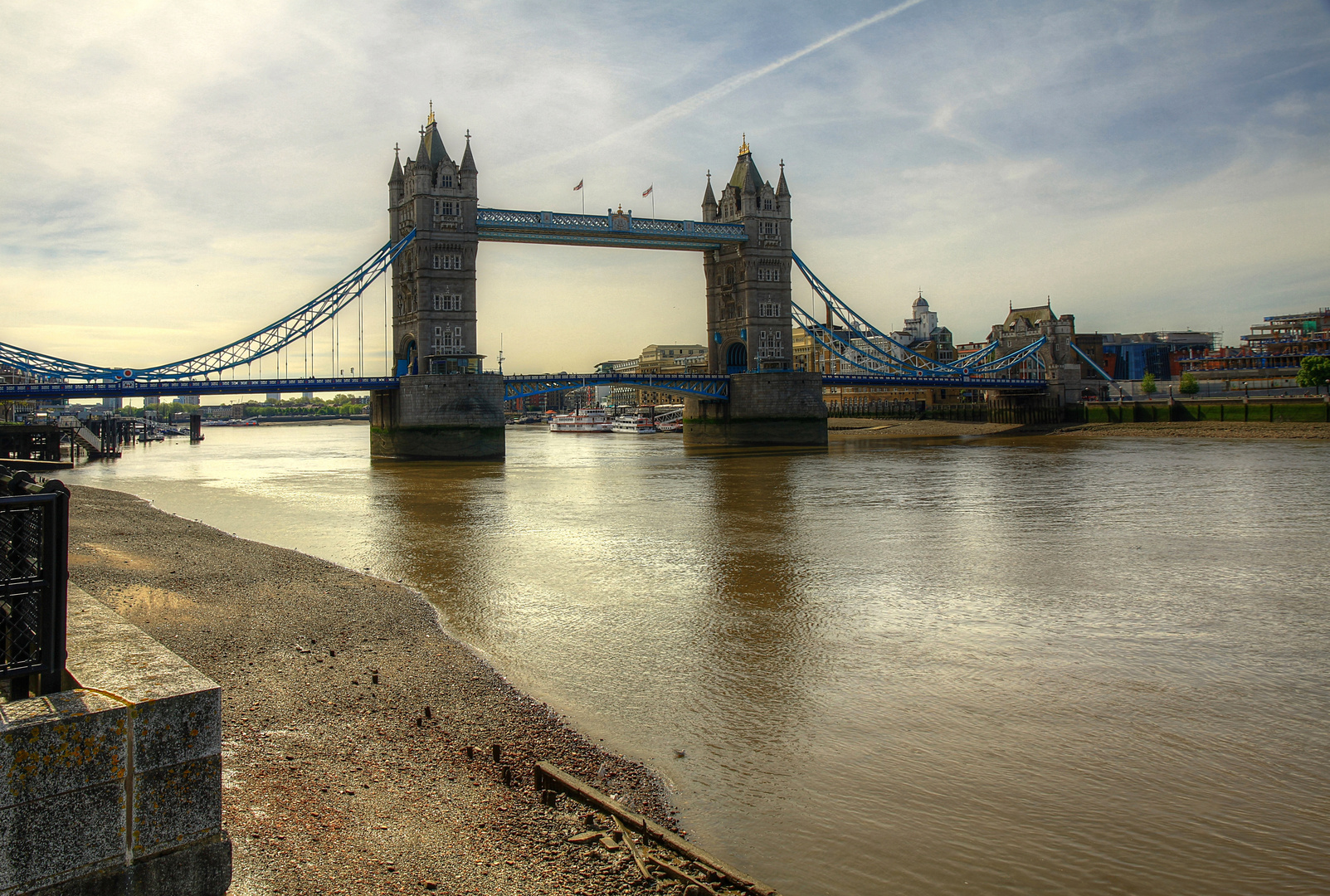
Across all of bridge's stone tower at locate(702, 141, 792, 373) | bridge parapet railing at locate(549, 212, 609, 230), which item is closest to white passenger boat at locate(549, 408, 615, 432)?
bridge's stone tower at locate(702, 141, 792, 373)

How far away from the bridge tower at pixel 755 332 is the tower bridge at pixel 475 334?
0.08 metres

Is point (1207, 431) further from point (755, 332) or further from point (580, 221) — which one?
point (580, 221)

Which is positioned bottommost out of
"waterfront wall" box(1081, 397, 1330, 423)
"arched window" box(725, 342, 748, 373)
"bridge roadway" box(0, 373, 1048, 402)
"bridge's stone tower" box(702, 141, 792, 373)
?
"waterfront wall" box(1081, 397, 1330, 423)

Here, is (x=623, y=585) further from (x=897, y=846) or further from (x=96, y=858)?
(x=96, y=858)

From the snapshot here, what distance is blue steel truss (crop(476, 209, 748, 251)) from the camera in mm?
49688

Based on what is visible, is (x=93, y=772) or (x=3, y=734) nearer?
(x=3, y=734)

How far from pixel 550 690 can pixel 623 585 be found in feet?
16.8

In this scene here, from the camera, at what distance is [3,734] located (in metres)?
2.71

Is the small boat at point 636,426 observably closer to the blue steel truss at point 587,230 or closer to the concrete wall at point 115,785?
the blue steel truss at point 587,230

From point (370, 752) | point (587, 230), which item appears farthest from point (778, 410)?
point (370, 752)

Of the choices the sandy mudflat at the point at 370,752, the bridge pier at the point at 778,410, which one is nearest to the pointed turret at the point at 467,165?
the bridge pier at the point at 778,410

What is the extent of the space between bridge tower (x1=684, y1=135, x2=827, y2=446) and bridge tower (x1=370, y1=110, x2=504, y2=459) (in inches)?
679

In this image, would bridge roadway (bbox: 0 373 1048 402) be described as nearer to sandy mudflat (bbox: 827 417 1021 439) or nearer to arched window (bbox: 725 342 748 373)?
arched window (bbox: 725 342 748 373)

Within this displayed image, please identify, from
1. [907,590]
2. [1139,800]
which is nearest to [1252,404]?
[907,590]
